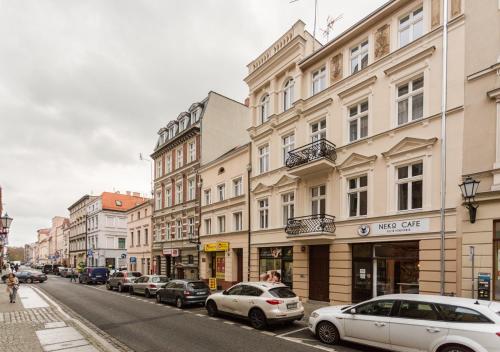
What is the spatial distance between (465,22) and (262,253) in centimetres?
1503

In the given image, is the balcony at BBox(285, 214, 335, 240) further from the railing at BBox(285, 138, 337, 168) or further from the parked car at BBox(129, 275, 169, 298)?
the parked car at BBox(129, 275, 169, 298)

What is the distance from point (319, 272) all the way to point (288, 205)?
4.07 meters

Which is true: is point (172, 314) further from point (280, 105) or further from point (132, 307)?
point (280, 105)

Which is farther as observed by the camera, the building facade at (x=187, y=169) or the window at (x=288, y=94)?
the building facade at (x=187, y=169)

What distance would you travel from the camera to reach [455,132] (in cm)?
1220

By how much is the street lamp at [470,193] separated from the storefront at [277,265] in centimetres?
946

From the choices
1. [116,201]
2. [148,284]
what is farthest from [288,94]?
[116,201]

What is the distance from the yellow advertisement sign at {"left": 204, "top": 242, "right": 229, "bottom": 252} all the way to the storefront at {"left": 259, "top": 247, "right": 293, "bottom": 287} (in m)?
3.46

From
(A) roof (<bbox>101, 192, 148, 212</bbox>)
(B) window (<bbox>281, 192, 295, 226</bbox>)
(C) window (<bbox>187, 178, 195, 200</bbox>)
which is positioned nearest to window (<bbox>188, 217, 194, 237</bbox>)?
(C) window (<bbox>187, 178, 195, 200</bbox>)

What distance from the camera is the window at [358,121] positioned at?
51.0 ft

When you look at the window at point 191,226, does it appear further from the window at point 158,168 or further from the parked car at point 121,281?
the window at point 158,168

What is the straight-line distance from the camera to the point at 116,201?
5834cm

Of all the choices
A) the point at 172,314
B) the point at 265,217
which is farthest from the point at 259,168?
the point at 172,314

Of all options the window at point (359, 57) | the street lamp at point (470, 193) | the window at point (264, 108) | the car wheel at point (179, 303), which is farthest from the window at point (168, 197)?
the street lamp at point (470, 193)
